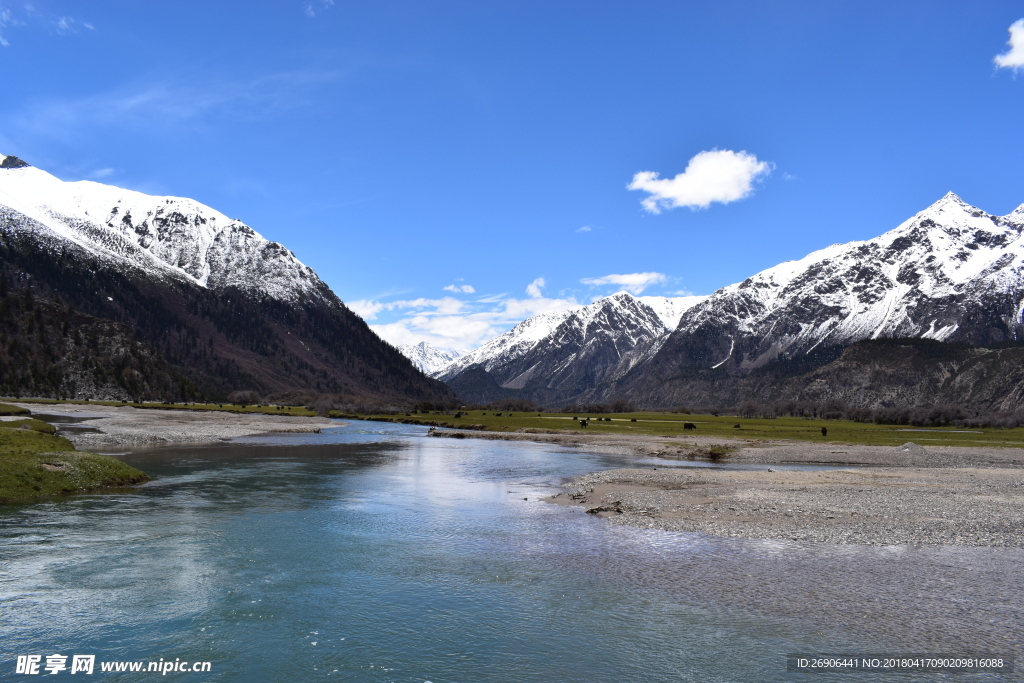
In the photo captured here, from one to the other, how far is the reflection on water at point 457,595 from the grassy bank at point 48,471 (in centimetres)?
413

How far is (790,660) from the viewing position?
1881 centimetres

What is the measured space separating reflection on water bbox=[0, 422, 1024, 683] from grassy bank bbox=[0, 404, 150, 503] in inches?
163

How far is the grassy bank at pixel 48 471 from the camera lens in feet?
135

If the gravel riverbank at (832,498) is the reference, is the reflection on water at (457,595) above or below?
above

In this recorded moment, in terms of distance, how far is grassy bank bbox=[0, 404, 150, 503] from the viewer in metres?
41.3

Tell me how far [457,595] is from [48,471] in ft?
120

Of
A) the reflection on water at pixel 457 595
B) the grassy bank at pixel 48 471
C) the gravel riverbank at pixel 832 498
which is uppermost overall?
the grassy bank at pixel 48 471

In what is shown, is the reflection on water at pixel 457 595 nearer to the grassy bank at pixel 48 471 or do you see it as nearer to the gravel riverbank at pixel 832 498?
the gravel riverbank at pixel 832 498

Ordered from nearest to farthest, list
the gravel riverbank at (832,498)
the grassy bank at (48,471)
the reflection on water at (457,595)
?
the reflection on water at (457,595) → the gravel riverbank at (832,498) → the grassy bank at (48,471)

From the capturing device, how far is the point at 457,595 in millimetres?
24391

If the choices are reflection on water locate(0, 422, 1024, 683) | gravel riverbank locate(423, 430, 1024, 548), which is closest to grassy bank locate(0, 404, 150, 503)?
reflection on water locate(0, 422, 1024, 683)

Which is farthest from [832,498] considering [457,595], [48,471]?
[48,471]

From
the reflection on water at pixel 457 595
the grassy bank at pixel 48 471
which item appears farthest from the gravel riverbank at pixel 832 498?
the grassy bank at pixel 48 471

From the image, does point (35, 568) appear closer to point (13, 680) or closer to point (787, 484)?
point (13, 680)
